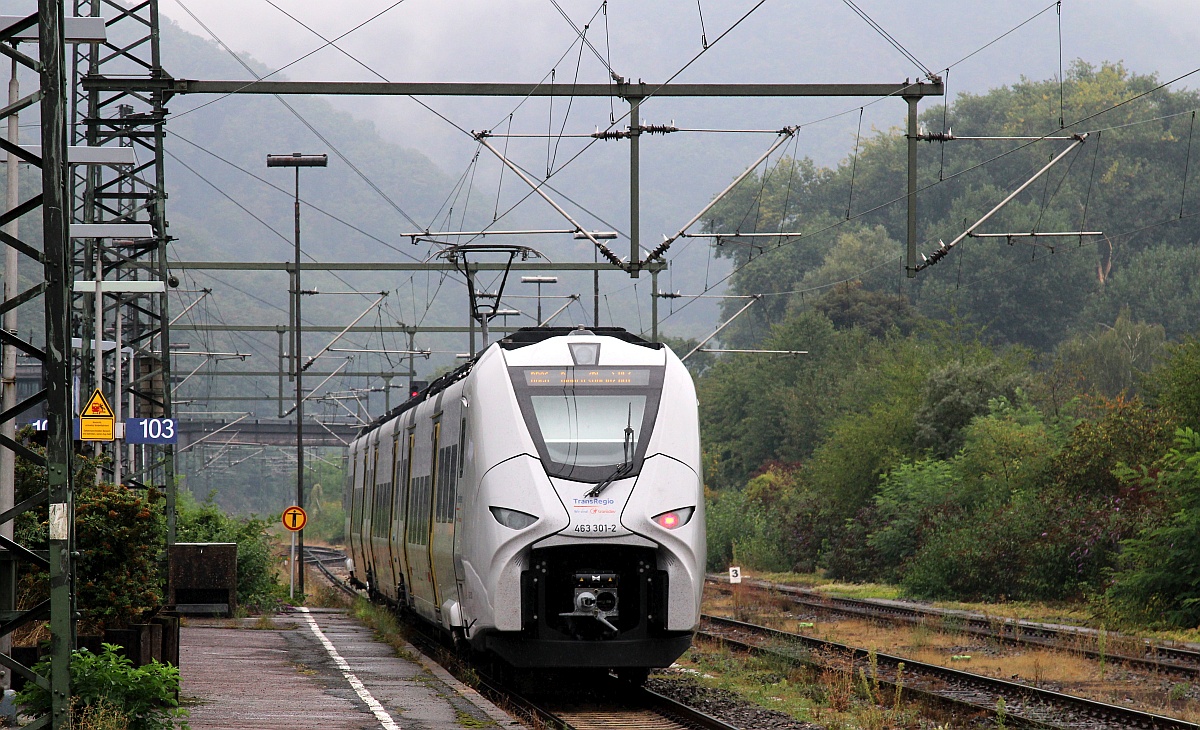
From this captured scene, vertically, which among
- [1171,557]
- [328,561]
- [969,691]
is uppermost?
[1171,557]

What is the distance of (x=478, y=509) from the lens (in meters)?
14.4

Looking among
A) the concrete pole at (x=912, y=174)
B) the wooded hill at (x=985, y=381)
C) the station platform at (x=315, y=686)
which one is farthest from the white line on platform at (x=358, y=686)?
the wooded hill at (x=985, y=381)

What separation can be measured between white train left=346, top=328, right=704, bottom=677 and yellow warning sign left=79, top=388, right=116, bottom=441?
7330mm

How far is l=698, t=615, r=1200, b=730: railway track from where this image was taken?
13297 millimetres

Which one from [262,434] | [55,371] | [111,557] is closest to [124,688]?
[55,371]

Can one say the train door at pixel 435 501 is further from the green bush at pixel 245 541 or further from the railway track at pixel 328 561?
the railway track at pixel 328 561

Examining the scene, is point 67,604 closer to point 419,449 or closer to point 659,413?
point 659,413

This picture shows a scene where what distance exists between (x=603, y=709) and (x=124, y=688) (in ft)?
18.7

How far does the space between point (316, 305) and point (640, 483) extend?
160m

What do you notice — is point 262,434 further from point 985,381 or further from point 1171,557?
point 1171,557

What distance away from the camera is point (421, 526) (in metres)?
19.2

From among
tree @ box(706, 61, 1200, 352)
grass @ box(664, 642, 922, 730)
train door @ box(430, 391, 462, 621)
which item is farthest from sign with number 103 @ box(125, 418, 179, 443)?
tree @ box(706, 61, 1200, 352)

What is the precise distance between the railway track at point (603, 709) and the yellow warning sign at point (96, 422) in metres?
6.59

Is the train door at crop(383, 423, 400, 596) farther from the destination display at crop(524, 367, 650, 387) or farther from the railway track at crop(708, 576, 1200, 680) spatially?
the railway track at crop(708, 576, 1200, 680)
